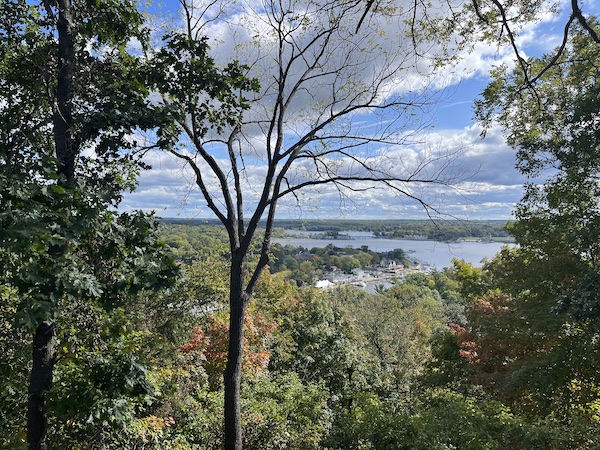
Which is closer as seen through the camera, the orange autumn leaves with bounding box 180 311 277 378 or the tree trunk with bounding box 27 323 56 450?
the tree trunk with bounding box 27 323 56 450

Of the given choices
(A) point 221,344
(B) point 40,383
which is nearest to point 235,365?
(B) point 40,383

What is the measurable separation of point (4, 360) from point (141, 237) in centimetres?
217

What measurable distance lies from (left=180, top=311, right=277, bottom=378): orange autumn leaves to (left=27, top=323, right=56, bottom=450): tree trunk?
621 centimetres

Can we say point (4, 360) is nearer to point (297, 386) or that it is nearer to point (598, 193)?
point (297, 386)

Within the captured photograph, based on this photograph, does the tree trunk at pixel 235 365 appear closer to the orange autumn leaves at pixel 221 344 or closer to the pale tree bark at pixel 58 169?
the pale tree bark at pixel 58 169

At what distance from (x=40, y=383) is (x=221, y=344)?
24.4ft

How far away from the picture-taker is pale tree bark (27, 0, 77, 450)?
10.3 feet

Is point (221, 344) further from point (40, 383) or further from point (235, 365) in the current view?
point (40, 383)

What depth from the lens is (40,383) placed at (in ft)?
10.5

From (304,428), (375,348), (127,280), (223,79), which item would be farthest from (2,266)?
(375,348)

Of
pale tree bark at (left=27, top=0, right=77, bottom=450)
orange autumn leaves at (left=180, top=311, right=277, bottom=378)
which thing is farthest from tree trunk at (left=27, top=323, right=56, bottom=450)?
orange autumn leaves at (left=180, top=311, right=277, bottom=378)

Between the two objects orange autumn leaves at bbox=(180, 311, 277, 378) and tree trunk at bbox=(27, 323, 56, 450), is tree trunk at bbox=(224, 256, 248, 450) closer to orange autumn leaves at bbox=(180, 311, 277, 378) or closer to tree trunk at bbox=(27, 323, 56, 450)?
tree trunk at bbox=(27, 323, 56, 450)

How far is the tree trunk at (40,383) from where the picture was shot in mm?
3141

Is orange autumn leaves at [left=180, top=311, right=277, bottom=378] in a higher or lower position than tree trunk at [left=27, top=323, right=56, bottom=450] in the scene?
lower
